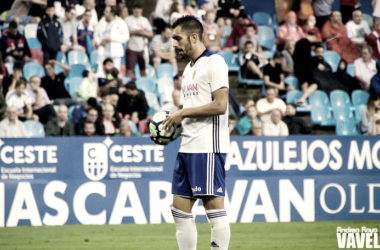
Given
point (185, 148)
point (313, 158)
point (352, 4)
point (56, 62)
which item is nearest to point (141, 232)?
point (313, 158)

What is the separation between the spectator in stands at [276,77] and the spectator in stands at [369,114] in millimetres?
1552

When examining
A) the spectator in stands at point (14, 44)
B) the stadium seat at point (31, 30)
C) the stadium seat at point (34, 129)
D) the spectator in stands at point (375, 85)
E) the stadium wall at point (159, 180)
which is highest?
the stadium seat at point (31, 30)

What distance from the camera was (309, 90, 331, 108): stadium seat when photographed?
468 inches

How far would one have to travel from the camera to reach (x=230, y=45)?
40.9 feet

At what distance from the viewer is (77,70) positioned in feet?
38.2

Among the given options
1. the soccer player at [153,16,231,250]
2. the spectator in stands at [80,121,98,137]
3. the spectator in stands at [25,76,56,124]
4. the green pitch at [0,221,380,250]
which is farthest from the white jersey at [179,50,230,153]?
the spectator in stands at [25,76,56,124]

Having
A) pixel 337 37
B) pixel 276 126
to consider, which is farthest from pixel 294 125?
pixel 337 37

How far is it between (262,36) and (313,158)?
446 centimetres

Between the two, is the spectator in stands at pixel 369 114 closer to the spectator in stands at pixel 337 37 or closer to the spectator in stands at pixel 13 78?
the spectator in stands at pixel 337 37

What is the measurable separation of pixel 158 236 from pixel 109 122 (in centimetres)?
281

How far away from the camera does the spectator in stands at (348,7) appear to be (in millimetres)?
13406

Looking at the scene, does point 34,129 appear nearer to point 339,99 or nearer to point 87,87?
point 87,87

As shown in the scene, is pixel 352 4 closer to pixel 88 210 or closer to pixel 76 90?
pixel 76 90

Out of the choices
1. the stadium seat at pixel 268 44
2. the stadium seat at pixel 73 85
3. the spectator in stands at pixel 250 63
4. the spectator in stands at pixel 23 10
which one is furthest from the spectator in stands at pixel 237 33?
the spectator in stands at pixel 23 10
